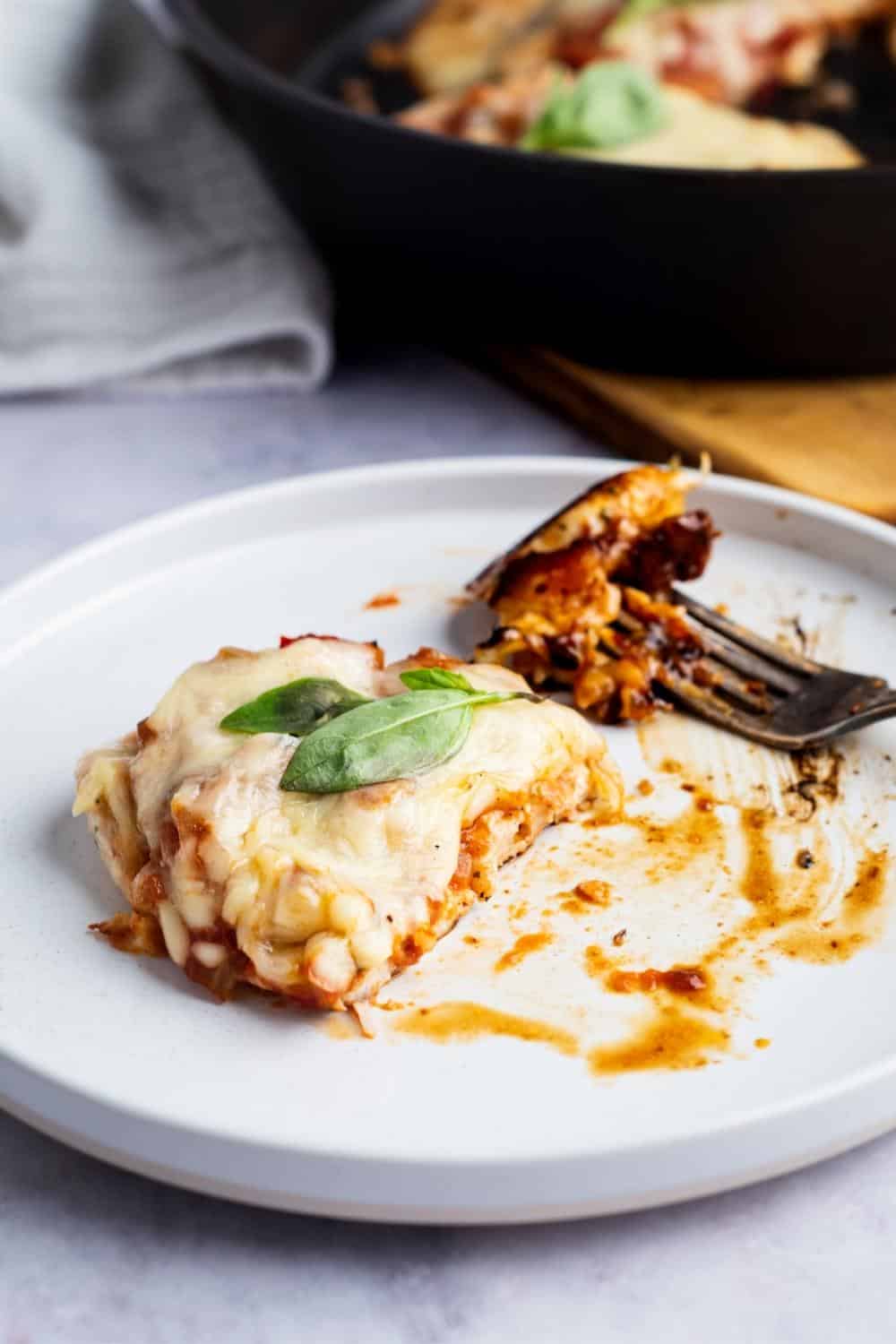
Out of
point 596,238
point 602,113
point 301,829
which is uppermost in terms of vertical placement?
point 602,113

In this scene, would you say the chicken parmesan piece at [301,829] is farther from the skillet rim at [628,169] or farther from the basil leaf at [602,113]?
the basil leaf at [602,113]

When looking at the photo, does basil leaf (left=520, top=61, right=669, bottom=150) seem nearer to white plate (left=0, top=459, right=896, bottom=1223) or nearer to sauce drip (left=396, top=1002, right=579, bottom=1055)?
white plate (left=0, top=459, right=896, bottom=1223)

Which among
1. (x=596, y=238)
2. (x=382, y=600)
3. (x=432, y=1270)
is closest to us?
(x=432, y=1270)

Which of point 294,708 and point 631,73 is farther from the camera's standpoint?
point 631,73

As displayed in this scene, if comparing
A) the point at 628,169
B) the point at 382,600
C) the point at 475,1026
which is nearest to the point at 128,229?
the point at 628,169

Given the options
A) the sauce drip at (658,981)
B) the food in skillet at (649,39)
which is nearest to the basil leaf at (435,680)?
the sauce drip at (658,981)

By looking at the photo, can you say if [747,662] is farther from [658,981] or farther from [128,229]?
[128,229]

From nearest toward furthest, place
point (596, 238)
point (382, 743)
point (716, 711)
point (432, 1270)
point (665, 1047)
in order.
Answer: point (432, 1270), point (665, 1047), point (382, 743), point (716, 711), point (596, 238)

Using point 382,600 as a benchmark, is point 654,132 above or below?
above

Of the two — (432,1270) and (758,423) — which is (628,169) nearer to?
(758,423)
